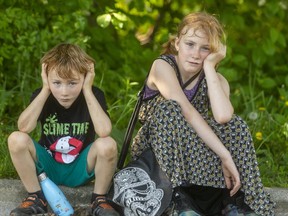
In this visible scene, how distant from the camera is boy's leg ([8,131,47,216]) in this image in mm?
4754

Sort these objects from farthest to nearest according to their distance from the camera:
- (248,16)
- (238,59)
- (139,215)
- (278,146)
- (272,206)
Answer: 1. (248,16)
2. (238,59)
3. (278,146)
4. (272,206)
5. (139,215)

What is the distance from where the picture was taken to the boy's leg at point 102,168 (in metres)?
4.81

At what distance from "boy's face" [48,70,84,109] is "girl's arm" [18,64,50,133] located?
1.4 inches

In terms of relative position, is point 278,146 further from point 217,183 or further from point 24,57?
point 24,57

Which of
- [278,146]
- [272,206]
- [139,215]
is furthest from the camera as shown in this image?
[278,146]

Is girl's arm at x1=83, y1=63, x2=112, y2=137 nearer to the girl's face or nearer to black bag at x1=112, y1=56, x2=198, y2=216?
black bag at x1=112, y1=56, x2=198, y2=216

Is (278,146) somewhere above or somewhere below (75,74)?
below

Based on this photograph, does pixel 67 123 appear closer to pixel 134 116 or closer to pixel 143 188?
pixel 134 116

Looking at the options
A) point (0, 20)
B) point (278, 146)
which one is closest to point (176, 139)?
point (278, 146)

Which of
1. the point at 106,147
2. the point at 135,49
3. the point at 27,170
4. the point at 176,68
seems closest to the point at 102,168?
the point at 106,147

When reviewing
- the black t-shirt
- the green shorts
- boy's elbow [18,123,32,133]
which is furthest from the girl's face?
boy's elbow [18,123,32,133]

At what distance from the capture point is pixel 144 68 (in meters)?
6.96

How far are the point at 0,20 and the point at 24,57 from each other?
314 millimetres

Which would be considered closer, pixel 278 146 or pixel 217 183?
pixel 217 183
